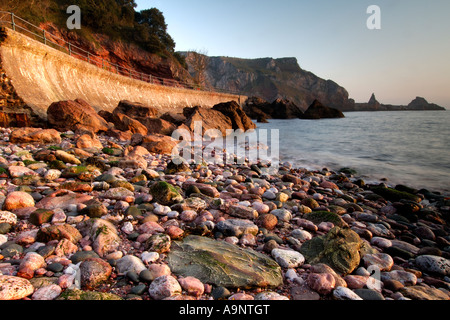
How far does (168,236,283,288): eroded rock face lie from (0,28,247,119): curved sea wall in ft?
26.1

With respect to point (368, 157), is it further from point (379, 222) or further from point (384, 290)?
point (384, 290)

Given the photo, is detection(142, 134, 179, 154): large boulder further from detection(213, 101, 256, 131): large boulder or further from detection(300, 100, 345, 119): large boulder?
detection(300, 100, 345, 119): large boulder

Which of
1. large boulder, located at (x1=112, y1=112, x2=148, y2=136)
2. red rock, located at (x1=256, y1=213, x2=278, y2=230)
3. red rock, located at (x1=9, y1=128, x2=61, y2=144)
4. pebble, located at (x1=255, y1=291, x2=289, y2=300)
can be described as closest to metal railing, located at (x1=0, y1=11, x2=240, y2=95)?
large boulder, located at (x1=112, y1=112, x2=148, y2=136)

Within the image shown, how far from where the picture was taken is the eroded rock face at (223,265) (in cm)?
170

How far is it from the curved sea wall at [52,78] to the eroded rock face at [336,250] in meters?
8.61

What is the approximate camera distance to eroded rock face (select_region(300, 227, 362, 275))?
2021mm

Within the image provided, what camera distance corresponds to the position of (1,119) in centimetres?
661

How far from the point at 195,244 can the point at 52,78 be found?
419 inches

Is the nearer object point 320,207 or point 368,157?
point 320,207

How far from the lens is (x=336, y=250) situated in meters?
2.12

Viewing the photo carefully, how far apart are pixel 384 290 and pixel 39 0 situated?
29.1 meters

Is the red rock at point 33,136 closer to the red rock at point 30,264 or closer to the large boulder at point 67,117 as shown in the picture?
the large boulder at point 67,117
